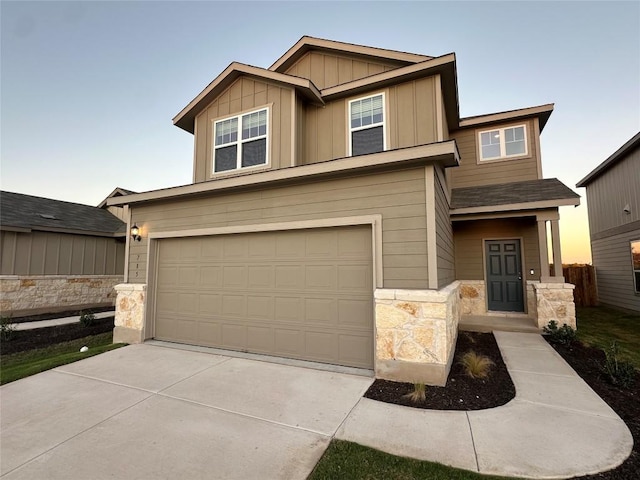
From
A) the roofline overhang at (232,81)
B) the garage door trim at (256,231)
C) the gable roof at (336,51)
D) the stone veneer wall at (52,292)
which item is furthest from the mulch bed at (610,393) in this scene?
the stone veneer wall at (52,292)

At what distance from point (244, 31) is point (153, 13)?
2.74 metres

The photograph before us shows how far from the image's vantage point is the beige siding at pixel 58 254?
9.96 meters

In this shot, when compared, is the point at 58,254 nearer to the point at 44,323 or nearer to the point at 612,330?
the point at 44,323

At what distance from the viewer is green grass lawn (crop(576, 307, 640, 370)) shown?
19.3 ft

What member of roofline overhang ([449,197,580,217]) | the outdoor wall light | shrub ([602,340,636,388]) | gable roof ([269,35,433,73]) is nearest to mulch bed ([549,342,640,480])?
shrub ([602,340,636,388])

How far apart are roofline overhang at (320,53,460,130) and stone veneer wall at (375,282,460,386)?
16.4 feet

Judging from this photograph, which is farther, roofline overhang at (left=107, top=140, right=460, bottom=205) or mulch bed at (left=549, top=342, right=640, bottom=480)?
roofline overhang at (left=107, top=140, right=460, bottom=205)

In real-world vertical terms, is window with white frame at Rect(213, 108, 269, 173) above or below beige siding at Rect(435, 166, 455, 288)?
above

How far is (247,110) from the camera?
7.48 metres

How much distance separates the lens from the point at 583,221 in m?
15.8

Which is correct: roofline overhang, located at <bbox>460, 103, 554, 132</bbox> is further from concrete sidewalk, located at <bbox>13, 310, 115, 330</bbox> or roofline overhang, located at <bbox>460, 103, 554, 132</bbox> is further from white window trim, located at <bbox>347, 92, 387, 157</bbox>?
concrete sidewalk, located at <bbox>13, 310, 115, 330</bbox>

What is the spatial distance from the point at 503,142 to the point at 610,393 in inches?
297

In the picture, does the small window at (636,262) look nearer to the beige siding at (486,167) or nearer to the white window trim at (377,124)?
the beige siding at (486,167)

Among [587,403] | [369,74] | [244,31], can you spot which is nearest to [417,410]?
[587,403]
